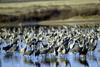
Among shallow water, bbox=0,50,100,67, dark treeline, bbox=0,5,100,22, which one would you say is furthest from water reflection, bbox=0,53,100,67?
dark treeline, bbox=0,5,100,22

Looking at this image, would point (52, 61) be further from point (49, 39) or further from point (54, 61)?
point (49, 39)

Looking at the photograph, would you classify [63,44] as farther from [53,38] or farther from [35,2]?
[35,2]

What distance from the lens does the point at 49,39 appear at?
1.58 meters

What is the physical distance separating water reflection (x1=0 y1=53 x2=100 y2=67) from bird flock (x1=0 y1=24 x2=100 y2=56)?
38mm

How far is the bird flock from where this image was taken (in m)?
1.49

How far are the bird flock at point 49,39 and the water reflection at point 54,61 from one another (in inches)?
1.5

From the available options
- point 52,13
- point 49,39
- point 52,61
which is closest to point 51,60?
point 52,61

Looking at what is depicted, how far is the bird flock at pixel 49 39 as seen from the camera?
4.90 ft

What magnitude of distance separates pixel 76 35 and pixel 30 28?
0.29 metres

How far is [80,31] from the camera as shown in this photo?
5.32 ft

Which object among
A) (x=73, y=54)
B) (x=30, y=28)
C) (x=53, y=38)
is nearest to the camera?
(x=73, y=54)

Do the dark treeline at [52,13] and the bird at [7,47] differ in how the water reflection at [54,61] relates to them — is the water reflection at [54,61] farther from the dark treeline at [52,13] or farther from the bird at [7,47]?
the dark treeline at [52,13]

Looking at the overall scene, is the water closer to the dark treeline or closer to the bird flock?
the bird flock

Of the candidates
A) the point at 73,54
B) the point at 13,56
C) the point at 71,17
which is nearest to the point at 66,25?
the point at 71,17
